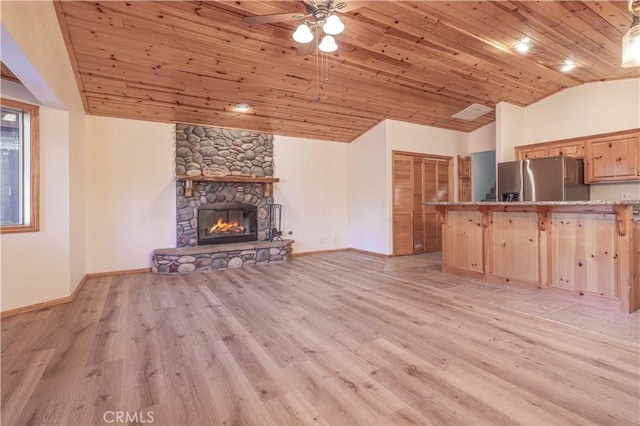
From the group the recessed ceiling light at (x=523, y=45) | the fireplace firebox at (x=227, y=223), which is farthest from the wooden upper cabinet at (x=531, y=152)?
the fireplace firebox at (x=227, y=223)

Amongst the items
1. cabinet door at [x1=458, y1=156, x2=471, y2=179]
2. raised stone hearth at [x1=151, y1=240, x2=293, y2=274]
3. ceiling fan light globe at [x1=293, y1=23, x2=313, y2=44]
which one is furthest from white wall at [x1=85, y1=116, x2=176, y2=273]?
cabinet door at [x1=458, y1=156, x2=471, y2=179]

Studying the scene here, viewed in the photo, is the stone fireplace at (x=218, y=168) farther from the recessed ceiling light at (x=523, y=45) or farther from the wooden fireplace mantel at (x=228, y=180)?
the recessed ceiling light at (x=523, y=45)

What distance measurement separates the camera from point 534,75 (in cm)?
495

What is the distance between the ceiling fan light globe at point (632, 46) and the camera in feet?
6.25

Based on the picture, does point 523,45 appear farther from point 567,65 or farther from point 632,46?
point 632,46

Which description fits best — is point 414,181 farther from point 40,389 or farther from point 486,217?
point 40,389

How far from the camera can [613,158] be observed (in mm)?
4906

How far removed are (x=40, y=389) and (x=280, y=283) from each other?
270 centimetres

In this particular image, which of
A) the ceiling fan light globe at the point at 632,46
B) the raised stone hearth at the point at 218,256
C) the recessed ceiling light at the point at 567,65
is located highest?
the recessed ceiling light at the point at 567,65

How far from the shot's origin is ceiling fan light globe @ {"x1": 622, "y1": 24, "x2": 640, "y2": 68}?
6.25ft

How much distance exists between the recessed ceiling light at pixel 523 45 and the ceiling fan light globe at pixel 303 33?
9.66 ft

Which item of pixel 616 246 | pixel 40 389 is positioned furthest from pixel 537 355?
pixel 40 389

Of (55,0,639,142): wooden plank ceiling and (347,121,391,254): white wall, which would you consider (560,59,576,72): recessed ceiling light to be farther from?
(347,121,391,254): white wall

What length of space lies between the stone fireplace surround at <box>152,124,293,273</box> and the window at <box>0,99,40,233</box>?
1872mm
